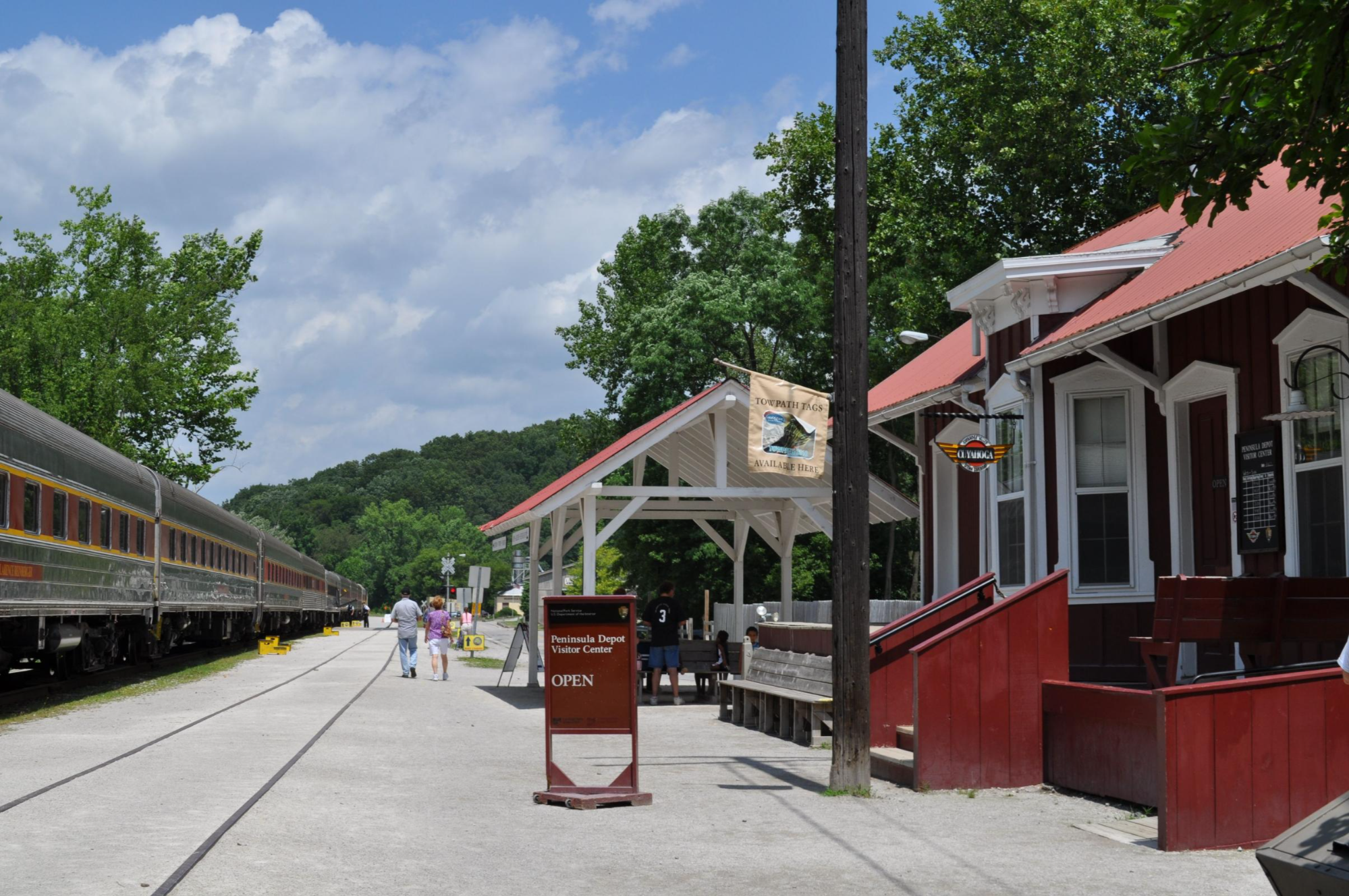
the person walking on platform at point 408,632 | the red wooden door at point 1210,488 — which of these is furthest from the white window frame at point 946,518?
the person walking on platform at point 408,632

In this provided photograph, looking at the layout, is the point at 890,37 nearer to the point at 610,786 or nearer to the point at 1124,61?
A: the point at 1124,61

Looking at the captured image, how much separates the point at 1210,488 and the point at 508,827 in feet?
21.9

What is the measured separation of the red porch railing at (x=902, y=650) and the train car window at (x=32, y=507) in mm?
10147

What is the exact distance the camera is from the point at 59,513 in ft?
61.8

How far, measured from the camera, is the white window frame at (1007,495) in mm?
14078

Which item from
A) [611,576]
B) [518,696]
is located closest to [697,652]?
[518,696]

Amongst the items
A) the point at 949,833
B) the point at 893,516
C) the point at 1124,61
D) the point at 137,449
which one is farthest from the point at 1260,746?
the point at 137,449

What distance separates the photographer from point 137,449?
49.8 meters

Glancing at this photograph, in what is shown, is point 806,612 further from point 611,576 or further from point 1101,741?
point 611,576

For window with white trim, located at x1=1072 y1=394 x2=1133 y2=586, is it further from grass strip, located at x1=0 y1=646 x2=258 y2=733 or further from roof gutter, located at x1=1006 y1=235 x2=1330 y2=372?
grass strip, located at x1=0 y1=646 x2=258 y2=733

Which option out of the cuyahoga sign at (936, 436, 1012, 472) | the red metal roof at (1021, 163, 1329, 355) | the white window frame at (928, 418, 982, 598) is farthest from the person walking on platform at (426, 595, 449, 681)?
the red metal roof at (1021, 163, 1329, 355)

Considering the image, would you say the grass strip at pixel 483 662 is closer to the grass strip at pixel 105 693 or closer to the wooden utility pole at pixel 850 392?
the grass strip at pixel 105 693

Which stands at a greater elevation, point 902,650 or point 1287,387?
point 1287,387

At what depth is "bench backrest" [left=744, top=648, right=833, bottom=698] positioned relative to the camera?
49.2ft
